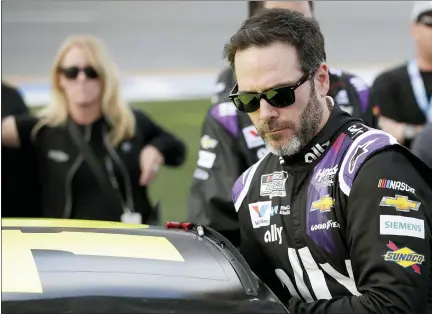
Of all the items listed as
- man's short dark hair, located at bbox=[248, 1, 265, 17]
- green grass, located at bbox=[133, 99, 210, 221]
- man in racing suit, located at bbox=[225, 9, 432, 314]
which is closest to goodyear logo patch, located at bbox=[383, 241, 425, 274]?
man in racing suit, located at bbox=[225, 9, 432, 314]

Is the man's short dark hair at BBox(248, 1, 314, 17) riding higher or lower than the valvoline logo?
higher

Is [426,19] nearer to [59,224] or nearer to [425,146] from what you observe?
[425,146]

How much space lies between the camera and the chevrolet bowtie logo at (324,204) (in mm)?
2729

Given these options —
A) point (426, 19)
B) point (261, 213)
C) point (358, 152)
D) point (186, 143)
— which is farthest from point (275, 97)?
point (186, 143)

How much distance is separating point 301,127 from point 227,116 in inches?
57.1

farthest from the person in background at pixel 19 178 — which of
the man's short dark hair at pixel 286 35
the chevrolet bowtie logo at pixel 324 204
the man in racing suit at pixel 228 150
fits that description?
the chevrolet bowtie logo at pixel 324 204

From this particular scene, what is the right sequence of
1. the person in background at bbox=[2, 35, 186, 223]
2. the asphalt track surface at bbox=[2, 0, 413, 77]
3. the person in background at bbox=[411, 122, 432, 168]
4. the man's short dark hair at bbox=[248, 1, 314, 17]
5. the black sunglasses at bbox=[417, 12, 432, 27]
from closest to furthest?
the person in background at bbox=[411, 122, 432, 168] < the man's short dark hair at bbox=[248, 1, 314, 17] < the black sunglasses at bbox=[417, 12, 432, 27] < the person in background at bbox=[2, 35, 186, 223] < the asphalt track surface at bbox=[2, 0, 413, 77]

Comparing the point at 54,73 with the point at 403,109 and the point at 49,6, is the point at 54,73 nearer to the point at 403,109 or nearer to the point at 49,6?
the point at 403,109

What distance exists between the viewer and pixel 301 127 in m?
Answer: 2.87

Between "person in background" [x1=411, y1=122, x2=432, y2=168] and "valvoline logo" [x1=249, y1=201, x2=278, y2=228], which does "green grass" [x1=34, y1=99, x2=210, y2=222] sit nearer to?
"person in background" [x1=411, y1=122, x2=432, y2=168]

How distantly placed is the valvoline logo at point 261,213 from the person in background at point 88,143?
2602mm

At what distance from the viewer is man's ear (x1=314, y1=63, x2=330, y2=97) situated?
2.91m

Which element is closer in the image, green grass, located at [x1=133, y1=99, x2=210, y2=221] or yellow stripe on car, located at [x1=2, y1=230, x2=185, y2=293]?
yellow stripe on car, located at [x1=2, y1=230, x2=185, y2=293]

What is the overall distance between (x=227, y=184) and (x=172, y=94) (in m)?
6.72
